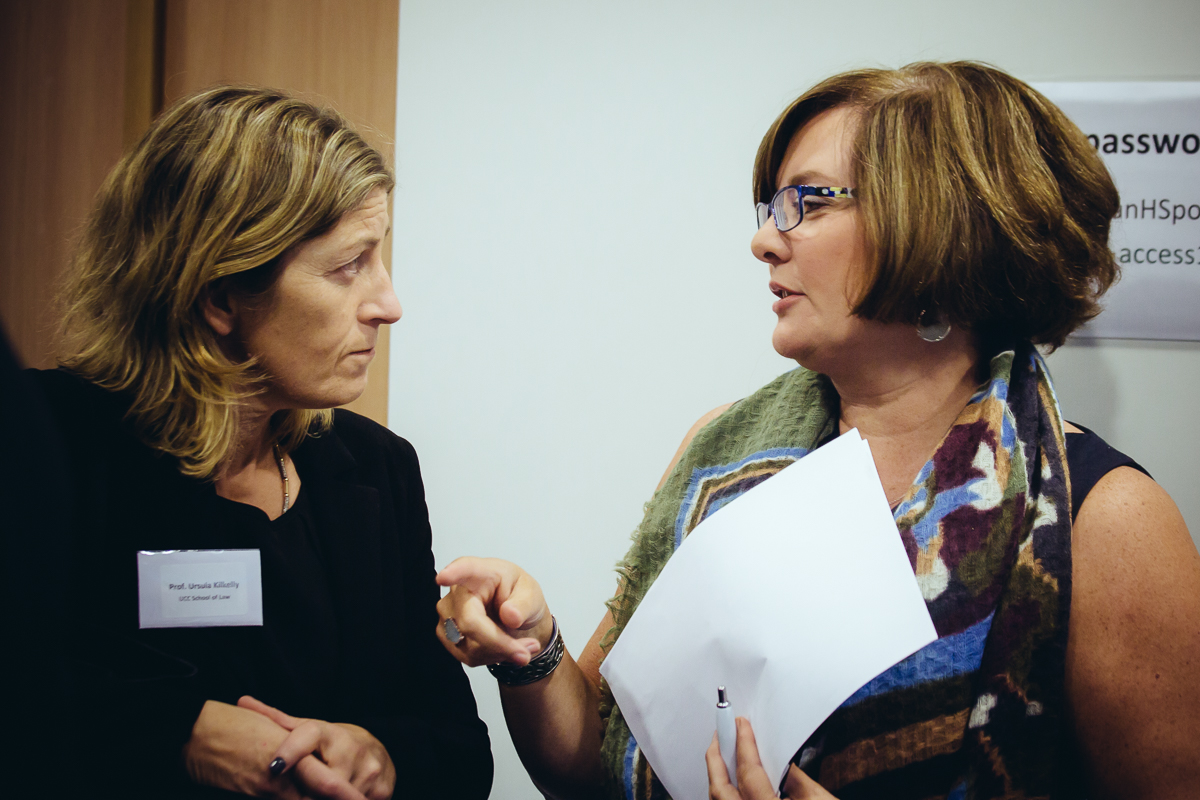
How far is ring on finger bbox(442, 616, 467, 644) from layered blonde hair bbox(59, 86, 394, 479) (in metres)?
0.42

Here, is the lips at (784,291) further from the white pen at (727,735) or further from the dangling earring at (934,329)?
the white pen at (727,735)

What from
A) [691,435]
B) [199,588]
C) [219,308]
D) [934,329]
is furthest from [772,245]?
[199,588]

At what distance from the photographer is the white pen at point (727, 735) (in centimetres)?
85

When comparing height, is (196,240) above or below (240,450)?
above

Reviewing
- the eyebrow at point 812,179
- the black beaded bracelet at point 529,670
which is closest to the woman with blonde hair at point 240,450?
the black beaded bracelet at point 529,670

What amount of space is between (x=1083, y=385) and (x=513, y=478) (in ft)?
4.27

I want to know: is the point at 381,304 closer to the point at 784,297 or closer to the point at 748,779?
the point at 784,297

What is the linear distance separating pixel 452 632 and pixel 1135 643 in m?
0.85

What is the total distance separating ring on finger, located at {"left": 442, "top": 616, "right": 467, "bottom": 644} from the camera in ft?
3.26

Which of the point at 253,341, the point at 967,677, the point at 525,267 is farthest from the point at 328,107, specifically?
the point at 967,677

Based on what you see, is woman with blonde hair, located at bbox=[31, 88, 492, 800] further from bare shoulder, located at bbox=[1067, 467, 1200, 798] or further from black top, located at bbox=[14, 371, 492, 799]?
bare shoulder, located at bbox=[1067, 467, 1200, 798]

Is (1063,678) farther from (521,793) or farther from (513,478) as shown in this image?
(521,793)

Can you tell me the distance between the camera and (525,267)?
1804 millimetres

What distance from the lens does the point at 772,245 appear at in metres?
1.13
